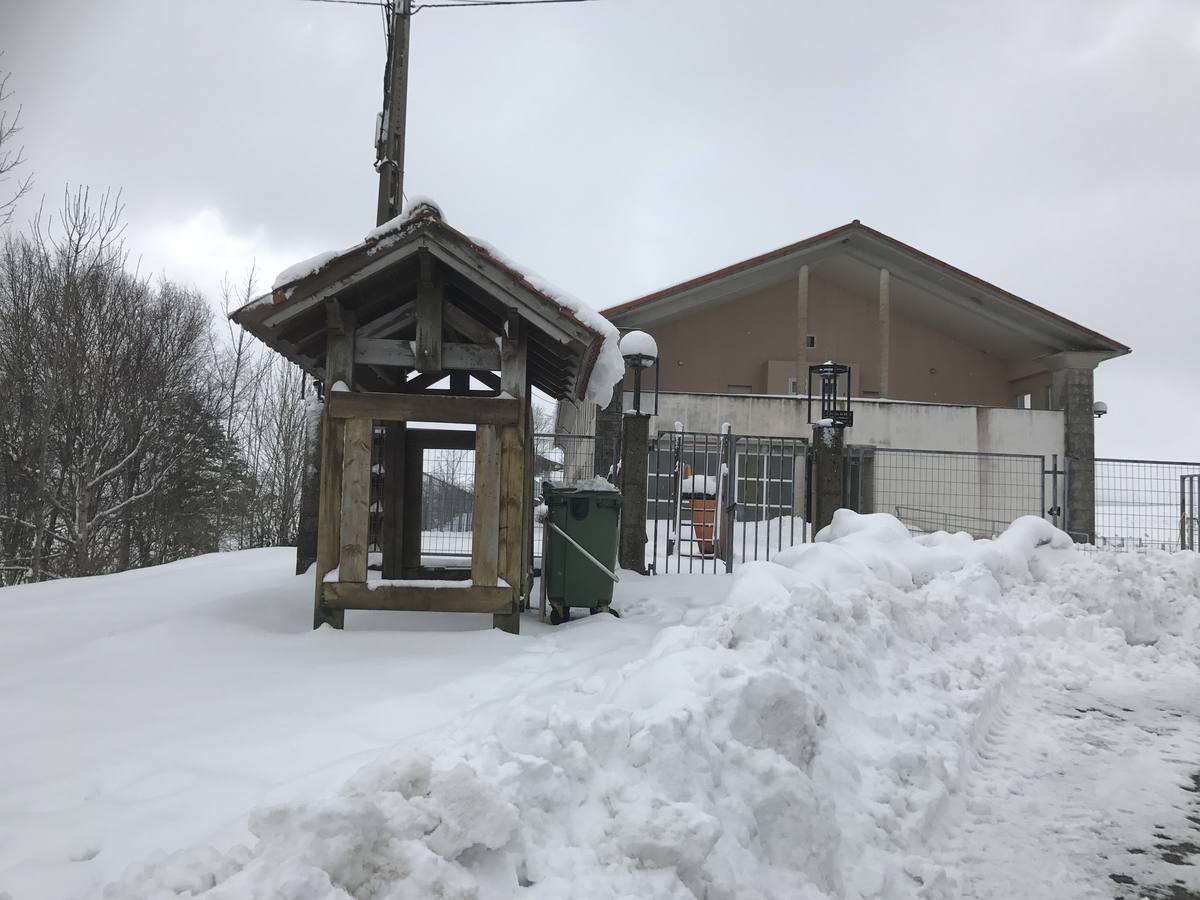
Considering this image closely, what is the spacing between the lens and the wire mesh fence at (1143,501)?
13359 millimetres

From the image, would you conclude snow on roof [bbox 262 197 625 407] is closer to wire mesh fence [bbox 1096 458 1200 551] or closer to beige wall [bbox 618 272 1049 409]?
wire mesh fence [bbox 1096 458 1200 551]

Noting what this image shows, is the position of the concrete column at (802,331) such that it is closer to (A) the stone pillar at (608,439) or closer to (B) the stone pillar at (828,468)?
(A) the stone pillar at (608,439)

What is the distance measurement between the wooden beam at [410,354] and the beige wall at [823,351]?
17.5 m

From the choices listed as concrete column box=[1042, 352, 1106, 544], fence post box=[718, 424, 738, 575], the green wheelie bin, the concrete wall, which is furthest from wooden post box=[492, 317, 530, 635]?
concrete column box=[1042, 352, 1106, 544]

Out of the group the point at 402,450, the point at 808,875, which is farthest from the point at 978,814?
the point at 402,450

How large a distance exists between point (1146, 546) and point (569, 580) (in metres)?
11.9

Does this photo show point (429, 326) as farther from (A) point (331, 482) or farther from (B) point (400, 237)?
(A) point (331, 482)

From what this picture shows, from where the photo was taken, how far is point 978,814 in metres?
3.53

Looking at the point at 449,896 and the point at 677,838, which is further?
the point at 677,838

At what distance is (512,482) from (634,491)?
4.36m

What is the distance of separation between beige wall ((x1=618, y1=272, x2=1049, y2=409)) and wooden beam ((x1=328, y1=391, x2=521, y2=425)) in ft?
58.3

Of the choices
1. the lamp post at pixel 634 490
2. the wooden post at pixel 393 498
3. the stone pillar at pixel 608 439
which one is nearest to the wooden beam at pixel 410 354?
the wooden post at pixel 393 498

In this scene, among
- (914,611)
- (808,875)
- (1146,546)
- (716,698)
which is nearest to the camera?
(808,875)

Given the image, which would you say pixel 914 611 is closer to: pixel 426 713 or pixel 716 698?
pixel 716 698
